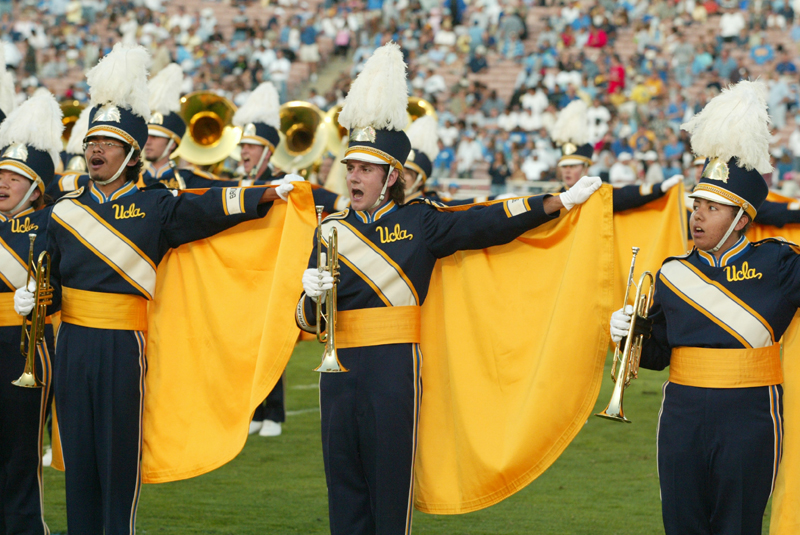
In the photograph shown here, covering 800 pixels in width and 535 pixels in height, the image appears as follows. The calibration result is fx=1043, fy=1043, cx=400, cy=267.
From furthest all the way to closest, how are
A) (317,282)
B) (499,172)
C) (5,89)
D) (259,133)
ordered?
(499,172) → (259,133) → (5,89) → (317,282)

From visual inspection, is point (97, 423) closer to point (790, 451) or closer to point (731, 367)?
point (731, 367)

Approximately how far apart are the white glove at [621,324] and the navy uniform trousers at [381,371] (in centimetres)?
61

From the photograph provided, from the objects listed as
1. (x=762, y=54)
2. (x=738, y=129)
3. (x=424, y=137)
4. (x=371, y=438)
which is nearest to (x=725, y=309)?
(x=738, y=129)

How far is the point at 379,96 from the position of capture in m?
4.88

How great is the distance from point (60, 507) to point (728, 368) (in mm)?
4340

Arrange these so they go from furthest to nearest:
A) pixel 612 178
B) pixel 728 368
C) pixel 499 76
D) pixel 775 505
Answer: pixel 499 76 → pixel 612 178 → pixel 775 505 → pixel 728 368

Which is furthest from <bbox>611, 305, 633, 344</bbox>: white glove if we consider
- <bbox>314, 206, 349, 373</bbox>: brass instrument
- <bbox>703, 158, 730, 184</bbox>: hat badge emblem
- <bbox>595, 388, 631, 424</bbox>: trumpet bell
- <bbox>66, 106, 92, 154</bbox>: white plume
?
<bbox>66, 106, 92, 154</bbox>: white plume

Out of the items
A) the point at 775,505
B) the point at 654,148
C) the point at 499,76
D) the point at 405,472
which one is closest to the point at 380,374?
the point at 405,472

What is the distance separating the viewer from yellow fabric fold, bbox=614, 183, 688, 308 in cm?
507

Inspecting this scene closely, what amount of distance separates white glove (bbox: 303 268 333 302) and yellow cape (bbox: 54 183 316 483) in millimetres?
710

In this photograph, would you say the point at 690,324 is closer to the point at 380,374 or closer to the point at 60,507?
the point at 380,374

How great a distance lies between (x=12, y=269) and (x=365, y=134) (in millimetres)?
2031

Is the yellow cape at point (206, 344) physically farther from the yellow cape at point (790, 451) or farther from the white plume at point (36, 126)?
the yellow cape at point (790, 451)

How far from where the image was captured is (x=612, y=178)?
1783cm
